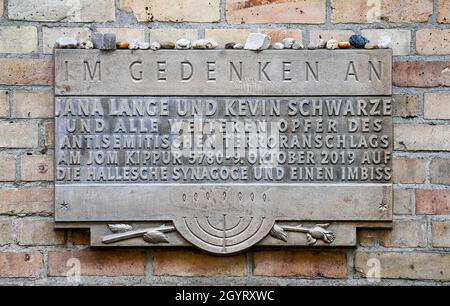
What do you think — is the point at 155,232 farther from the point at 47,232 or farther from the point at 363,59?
the point at 363,59

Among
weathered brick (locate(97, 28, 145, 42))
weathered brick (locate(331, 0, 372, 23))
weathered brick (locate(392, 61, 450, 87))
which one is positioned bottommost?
weathered brick (locate(392, 61, 450, 87))

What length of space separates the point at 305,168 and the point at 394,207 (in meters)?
0.26

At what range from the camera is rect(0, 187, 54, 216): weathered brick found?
8.66 ft

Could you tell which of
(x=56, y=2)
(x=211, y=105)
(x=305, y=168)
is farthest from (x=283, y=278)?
(x=56, y=2)

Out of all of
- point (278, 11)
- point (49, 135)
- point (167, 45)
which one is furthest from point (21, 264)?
point (278, 11)

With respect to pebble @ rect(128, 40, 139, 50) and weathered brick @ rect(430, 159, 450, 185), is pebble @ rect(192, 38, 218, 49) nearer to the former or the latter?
pebble @ rect(128, 40, 139, 50)

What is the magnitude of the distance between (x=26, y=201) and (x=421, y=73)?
3.65ft

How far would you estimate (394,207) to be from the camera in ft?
8.71

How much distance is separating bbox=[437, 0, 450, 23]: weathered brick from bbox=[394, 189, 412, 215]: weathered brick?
47 centimetres

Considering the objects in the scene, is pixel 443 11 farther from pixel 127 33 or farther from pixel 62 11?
pixel 62 11

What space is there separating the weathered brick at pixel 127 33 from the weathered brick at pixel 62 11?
0.10 feet

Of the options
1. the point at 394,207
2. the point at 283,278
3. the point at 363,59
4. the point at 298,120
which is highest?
the point at 363,59

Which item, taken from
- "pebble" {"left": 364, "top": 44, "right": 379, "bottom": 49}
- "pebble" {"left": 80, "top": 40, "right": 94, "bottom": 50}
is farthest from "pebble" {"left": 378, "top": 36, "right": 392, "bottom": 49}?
"pebble" {"left": 80, "top": 40, "right": 94, "bottom": 50}

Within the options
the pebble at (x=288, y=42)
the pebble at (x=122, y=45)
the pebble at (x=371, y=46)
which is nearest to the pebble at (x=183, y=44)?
the pebble at (x=122, y=45)
